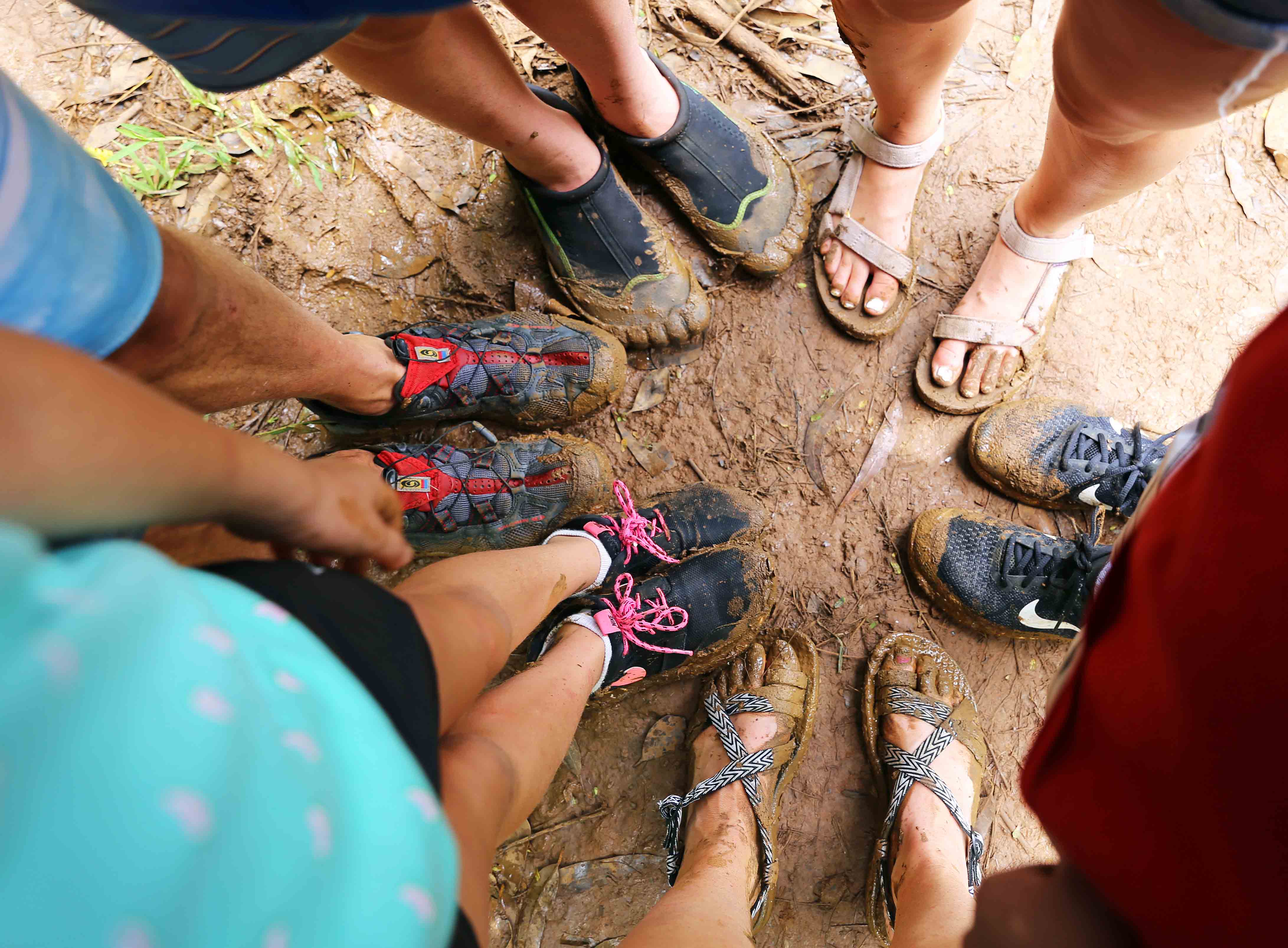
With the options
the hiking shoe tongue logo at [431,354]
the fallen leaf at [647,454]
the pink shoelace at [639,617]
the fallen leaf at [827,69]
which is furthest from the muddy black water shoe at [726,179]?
the pink shoelace at [639,617]

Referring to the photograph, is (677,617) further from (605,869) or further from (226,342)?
(226,342)

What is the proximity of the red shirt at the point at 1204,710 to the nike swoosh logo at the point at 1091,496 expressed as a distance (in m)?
1.35

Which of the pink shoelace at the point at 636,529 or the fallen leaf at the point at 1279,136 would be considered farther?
the fallen leaf at the point at 1279,136

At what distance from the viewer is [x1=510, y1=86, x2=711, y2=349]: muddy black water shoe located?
1862mm

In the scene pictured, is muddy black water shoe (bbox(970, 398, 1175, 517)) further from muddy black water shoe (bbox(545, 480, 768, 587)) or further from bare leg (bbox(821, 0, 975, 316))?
muddy black water shoe (bbox(545, 480, 768, 587))

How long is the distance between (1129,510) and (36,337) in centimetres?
237

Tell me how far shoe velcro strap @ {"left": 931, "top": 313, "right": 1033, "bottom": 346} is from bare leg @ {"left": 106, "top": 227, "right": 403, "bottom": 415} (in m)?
1.76

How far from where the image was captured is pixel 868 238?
76.8 inches

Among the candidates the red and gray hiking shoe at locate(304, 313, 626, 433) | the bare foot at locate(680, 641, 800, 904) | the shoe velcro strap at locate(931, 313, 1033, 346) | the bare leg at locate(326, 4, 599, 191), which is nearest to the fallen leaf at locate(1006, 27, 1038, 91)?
the shoe velcro strap at locate(931, 313, 1033, 346)

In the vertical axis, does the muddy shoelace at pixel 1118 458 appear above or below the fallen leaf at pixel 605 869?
above

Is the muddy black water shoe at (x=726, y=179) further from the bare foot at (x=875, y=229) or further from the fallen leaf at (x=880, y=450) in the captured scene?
the fallen leaf at (x=880, y=450)

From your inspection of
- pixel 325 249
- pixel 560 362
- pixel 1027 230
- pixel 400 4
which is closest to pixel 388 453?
pixel 560 362

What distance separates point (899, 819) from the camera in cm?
170

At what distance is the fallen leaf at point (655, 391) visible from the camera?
6.79 ft
